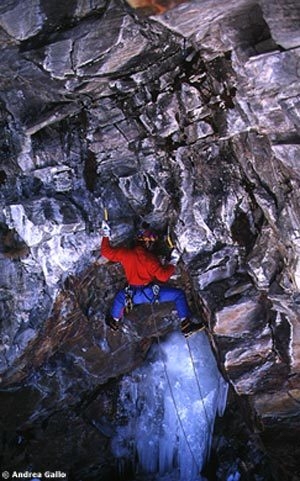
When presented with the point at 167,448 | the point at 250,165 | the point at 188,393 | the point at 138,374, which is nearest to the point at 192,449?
the point at 167,448

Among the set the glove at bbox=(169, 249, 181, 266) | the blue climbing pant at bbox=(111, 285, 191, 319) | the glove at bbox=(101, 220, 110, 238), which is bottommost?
the blue climbing pant at bbox=(111, 285, 191, 319)

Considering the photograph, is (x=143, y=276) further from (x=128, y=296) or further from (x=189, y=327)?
(x=189, y=327)

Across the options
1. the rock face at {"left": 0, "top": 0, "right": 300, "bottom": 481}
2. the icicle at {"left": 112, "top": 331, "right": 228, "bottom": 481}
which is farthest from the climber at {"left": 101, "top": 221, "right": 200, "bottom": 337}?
the icicle at {"left": 112, "top": 331, "right": 228, "bottom": 481}

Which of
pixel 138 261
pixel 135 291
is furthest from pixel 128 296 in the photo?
pixel 138 261

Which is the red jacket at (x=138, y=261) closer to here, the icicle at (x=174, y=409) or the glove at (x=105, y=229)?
the glove at (x=105, y=229)

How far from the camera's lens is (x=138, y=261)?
7.34 m

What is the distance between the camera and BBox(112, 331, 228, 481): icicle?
991 cm

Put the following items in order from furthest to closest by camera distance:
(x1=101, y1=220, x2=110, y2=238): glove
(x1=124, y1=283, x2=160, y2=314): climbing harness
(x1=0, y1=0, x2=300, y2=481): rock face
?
(x1=124, y1=283, x2=160, y2=314): climbing harness
(x1=101, y1=220, x2=110, y2=238): glove
(x1=0, y1=0, x2=300, y2=481): rock face

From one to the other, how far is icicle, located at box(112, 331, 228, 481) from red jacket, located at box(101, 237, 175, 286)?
2.88 metres

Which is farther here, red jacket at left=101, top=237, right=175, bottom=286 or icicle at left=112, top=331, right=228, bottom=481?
icicle at left=112, top=331, right=228, bottom=481

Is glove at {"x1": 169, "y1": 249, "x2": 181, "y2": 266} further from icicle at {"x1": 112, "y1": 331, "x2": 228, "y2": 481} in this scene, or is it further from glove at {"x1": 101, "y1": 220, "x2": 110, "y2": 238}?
icicle at {"x1": 112, "y1": 331, "x2": 228, "y2": 481}

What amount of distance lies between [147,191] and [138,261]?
4.27ft

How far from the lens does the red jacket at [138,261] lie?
731cm

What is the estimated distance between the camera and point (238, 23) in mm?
5527
